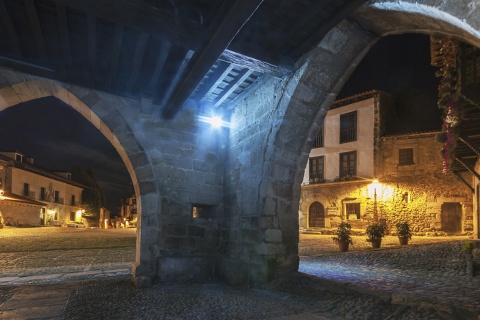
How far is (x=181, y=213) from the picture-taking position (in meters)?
5.43

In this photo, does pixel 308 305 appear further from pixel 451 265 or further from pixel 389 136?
pixel 389 136

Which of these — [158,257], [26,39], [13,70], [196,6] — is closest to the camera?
[196,6]

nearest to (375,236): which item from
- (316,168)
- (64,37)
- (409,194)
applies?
(409,194)

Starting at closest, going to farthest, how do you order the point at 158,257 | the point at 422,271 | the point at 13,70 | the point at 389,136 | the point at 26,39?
the point at 26,39
the point at 13,70
the point at 158,257
the point at 422,271
the point at 389,136

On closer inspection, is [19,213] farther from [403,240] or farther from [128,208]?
[128,208]

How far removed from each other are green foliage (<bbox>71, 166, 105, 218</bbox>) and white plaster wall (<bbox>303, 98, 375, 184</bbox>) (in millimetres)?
27715

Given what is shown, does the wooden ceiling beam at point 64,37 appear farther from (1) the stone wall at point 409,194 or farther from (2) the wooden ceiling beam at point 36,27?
(1) the stone wall at point 409,194

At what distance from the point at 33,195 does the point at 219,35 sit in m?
30.1

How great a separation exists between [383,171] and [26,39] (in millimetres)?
16338

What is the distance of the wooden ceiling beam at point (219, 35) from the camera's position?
2803 mm

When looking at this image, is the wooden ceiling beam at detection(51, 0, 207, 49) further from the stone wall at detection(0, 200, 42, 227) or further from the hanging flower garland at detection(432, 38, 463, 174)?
the stone wall at detection(0, 200, 42, 227)

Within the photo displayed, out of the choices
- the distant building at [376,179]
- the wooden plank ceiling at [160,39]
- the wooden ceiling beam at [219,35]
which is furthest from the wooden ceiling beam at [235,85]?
the distant building at [376,179]

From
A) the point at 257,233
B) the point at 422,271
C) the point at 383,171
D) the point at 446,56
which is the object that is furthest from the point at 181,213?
the point at 383,171

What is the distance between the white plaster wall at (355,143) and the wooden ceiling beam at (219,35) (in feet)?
49.5
